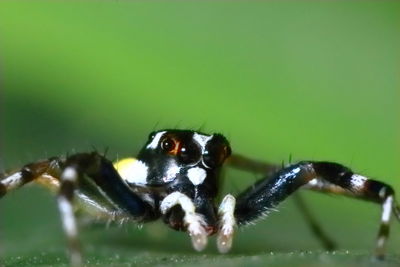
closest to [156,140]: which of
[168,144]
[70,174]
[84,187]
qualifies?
[168,144]

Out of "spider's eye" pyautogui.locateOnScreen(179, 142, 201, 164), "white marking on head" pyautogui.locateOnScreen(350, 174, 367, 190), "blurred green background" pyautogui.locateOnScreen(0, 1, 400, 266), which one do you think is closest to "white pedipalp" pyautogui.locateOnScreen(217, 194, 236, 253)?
"spider's eye" pyautogui.locateOnScreen(179, 142, 201, 164)

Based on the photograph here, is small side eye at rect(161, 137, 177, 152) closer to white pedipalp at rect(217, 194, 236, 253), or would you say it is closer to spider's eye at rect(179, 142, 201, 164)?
spider's eye at rect(179, 142, 201, 164)

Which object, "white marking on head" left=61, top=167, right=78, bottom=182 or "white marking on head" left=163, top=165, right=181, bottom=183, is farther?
"white marking on head" left=163, top=165, right=181, bottom=183

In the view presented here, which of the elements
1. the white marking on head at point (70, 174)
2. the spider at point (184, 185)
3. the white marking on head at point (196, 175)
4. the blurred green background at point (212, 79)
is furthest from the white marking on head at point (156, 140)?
the blurred green background at point (212, 79)

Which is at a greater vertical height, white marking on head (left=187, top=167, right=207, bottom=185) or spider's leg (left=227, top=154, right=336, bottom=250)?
white marking on head (left=187, top=167, right=207, bottom=185)

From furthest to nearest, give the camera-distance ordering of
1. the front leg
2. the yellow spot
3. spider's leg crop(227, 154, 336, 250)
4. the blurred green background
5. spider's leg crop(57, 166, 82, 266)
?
1. the blurred green background
2. spider's leg crop(227, 154, 336, 250)
3. the yellow spot
4. the front leg
5. spider's leg crop(57, 166, 82, 266)

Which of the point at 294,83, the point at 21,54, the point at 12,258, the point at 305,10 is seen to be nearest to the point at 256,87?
the point at 294,83

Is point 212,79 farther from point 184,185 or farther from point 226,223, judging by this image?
point 226,223
